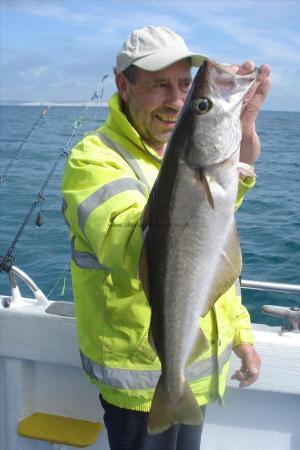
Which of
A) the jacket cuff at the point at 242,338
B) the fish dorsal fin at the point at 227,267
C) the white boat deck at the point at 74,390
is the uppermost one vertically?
→ the fish dorsal fin at the point at 227,267

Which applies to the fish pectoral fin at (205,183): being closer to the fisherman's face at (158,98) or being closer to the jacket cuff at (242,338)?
the fisherman's face at (158,98)

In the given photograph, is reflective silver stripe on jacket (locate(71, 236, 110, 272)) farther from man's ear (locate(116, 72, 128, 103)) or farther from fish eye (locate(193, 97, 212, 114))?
fish eye (locate(193, 97, 212, 114))

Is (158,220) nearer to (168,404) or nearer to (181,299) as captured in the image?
(181,299)

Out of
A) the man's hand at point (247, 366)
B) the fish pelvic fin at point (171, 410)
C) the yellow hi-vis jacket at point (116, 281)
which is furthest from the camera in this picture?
the man's hand at point (247, 366)

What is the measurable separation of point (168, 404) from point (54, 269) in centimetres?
605

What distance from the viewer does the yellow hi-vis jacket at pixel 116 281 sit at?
2107 millimetres

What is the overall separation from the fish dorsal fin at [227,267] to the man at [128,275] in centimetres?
33

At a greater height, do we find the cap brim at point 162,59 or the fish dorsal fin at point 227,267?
the cap brim at point 162,59

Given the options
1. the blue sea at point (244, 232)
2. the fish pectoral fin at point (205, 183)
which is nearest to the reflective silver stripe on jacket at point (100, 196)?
the fish pectoral fin at point (205, 183)

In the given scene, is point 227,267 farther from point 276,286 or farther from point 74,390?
point 74,390

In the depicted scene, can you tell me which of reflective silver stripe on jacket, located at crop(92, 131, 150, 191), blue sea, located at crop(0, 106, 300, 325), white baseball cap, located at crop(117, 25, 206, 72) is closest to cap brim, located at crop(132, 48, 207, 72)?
white baseball cap, located at crop(117, 25, 206, 72)

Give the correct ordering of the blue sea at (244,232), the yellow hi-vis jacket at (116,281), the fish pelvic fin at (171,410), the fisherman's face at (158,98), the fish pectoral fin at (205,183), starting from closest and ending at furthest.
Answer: the fish pectoral fin at (205,183) → the yellow hi-vis jacket at (116,281) → the fish pelvic fin at (171,410) → the fisherman's face at (158,98) → the blue sea at (244,232)

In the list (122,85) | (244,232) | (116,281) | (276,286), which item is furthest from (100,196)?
(244,232)

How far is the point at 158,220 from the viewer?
1.86 m
